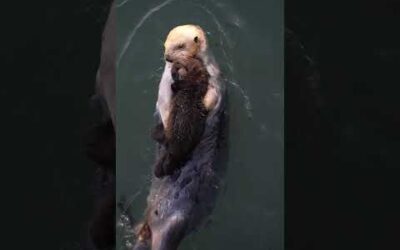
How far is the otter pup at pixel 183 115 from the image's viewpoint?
463cm

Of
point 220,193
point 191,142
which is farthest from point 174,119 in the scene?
point 220,193

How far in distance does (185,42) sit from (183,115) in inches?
14.0

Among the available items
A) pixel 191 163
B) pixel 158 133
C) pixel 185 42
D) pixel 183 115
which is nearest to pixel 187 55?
pixel 185 42

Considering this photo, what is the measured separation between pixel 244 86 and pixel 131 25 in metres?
0.63

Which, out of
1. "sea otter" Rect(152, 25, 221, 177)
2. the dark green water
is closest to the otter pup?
"sea otter" Rect(152, 25, 221, 177)

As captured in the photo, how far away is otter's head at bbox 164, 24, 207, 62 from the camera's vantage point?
4656mm

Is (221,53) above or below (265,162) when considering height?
above

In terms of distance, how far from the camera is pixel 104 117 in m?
5.22

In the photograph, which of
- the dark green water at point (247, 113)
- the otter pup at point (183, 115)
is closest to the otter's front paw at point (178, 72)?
the otter pup at point (183, 115)

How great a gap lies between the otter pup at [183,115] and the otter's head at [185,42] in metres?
0.03

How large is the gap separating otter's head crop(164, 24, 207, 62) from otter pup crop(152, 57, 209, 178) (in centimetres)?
3

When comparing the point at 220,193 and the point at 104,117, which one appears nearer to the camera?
the point at 220,193

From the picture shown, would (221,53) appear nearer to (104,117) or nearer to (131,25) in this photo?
(131,25)

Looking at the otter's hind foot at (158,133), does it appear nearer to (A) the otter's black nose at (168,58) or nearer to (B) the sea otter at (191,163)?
(B) the sea otter at (191,163)
